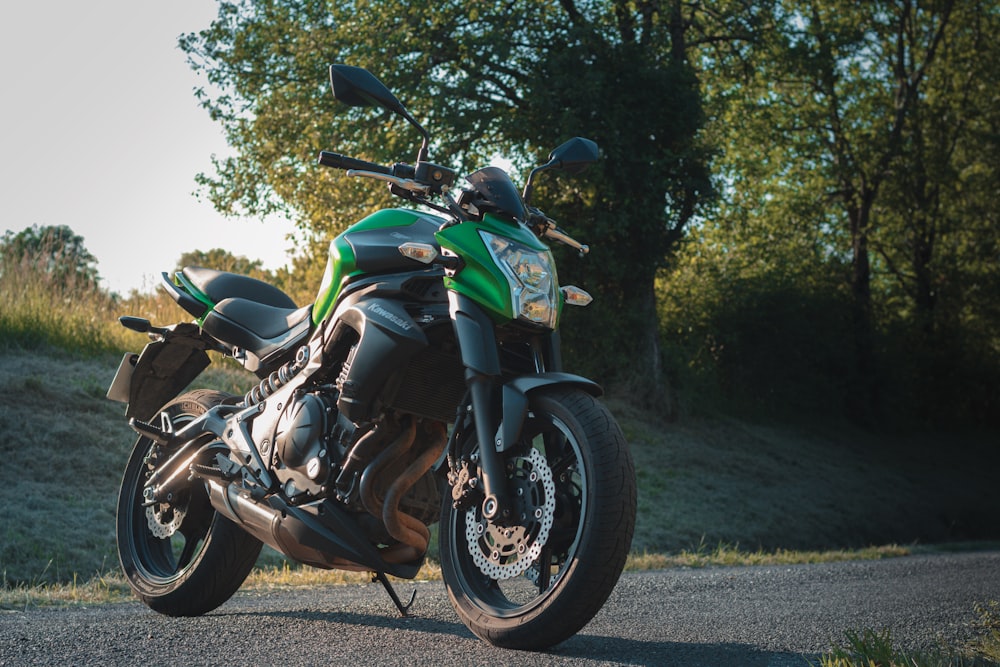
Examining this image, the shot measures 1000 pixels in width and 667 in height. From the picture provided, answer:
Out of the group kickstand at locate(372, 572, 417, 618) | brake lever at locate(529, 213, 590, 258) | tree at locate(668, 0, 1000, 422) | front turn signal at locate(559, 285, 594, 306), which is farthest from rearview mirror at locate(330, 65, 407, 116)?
tree at locate(668, 0, 1000, 422)

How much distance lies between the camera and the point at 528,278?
3711 millimetres

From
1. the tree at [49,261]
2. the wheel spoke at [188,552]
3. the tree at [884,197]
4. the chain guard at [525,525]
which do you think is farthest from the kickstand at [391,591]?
the tree at [884,197]

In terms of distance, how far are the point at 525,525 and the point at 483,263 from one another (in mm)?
937

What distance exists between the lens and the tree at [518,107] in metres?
16.3

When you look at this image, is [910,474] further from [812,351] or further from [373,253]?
[373,253]

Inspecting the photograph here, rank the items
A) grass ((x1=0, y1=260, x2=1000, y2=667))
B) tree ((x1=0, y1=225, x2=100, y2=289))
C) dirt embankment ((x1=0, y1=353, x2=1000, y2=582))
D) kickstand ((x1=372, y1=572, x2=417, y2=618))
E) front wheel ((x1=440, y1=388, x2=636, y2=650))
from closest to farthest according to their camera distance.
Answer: front wheel ((x1=440, y1=388, x2=636, y2=650)) → kickstand ((x1=372, y1=572, x2=417, y2=618)) → grass ((x1=0, y1=260, x2=1000, y2=667)) → dirt embankment ((x1=0, y1=353, x2=1000, y2=582)) → tree ((x1=0, y1=225, x2=100, y2=289))

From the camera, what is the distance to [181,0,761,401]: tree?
1633 centimetres

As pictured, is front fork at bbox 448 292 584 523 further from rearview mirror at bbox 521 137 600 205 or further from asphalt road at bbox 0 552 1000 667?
rearview mirror at bbox 521 137 600 205

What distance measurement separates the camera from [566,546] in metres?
3.53

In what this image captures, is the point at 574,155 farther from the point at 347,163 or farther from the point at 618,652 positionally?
the point at 618,652

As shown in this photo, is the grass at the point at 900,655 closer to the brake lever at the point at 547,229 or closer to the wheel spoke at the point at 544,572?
the wheel spoke at the point at 544,572

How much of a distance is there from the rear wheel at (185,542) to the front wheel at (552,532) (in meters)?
1.30

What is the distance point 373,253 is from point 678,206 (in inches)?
553

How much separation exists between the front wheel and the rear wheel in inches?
51.0
